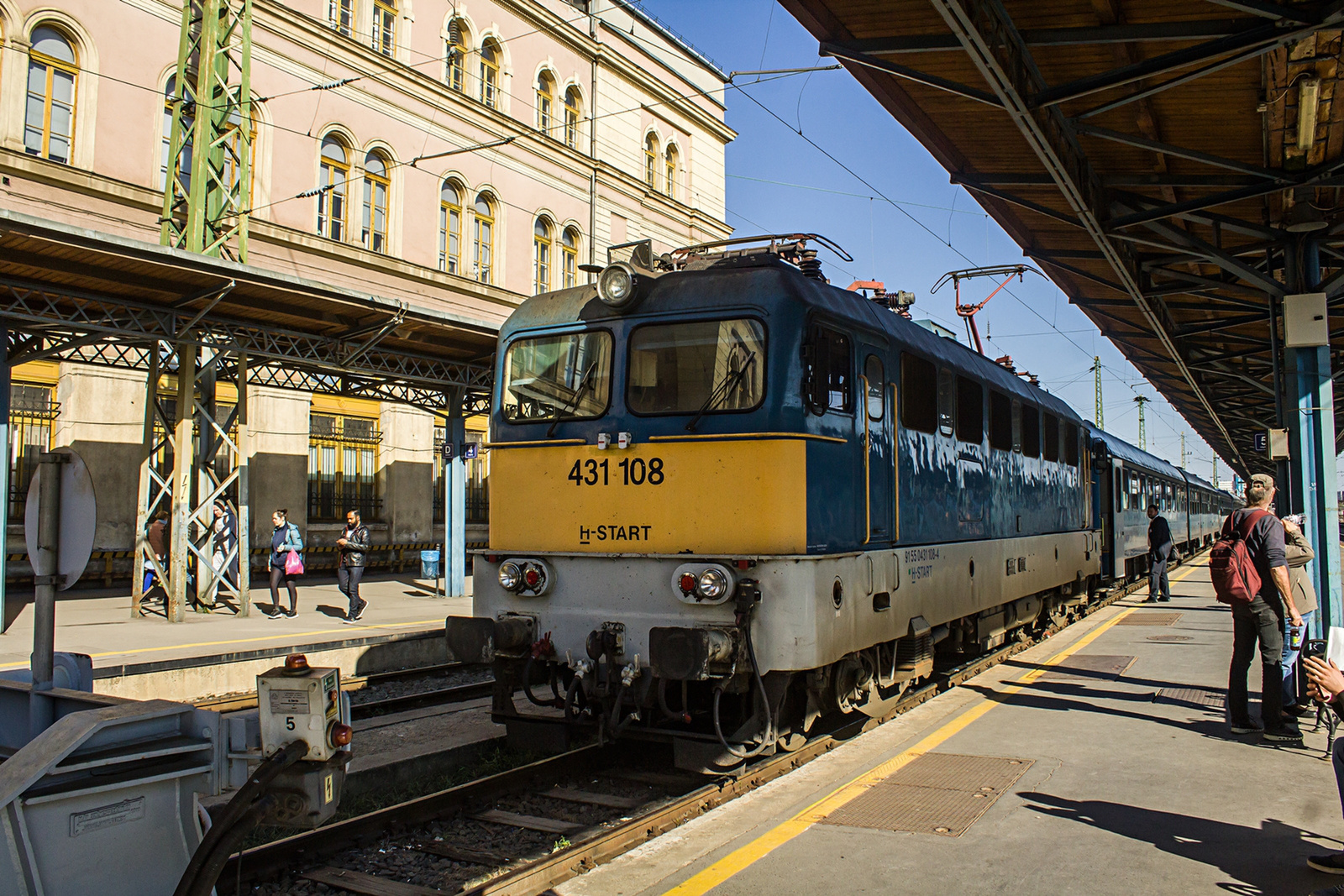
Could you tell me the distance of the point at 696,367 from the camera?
675cm

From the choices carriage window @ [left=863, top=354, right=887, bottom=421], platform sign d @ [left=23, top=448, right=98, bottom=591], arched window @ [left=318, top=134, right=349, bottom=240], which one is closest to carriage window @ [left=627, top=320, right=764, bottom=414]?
carriage window @ [left=863, top=354, right=887, bottom=421]

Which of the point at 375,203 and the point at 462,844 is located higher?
the point at 375,203

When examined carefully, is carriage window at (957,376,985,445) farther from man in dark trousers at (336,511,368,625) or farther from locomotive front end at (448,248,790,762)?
man in dark trousers at (336,511,368,625)

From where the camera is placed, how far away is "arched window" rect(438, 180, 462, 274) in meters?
26.8

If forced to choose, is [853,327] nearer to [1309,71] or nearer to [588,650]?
[588,650]

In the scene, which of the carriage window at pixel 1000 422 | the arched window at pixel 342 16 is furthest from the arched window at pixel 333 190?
the carriage window at pixel 1000 422

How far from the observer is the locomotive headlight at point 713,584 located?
6.27 meters

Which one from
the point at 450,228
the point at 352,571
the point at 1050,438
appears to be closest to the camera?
the point at 1050,438

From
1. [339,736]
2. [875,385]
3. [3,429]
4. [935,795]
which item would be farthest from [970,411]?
[3,429]

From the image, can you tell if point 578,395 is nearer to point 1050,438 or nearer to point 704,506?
point 704,506

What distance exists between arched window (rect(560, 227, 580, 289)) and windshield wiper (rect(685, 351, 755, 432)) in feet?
81.1

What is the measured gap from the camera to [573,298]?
7457 millimetres

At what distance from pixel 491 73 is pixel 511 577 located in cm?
2443

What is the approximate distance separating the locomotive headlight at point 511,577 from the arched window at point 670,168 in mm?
29634
